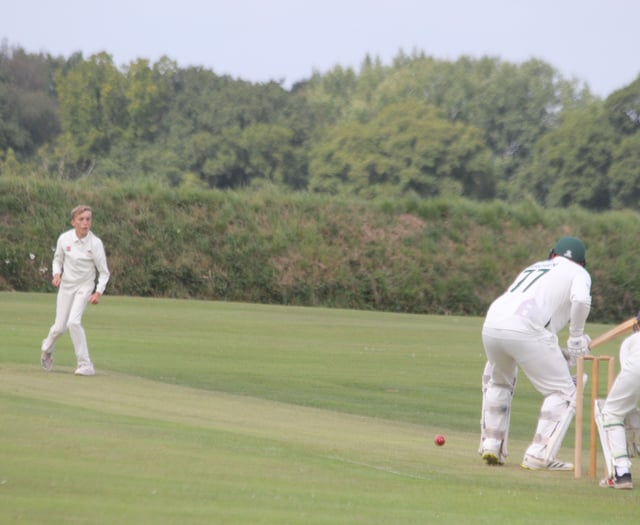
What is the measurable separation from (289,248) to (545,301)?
33460mm

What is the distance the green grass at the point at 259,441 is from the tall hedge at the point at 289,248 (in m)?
18.0

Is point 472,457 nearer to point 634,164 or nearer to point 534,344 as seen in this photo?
point 534,344

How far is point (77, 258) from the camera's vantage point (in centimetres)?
1609

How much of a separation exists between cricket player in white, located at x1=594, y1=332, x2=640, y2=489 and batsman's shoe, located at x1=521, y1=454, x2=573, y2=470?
999mm

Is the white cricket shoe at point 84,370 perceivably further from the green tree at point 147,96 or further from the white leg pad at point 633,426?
the green tree at point 147,96

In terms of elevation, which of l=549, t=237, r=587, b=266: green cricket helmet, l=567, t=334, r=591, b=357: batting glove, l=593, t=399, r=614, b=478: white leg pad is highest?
l=549, t=237, r=587, b=266: green cricket helmet

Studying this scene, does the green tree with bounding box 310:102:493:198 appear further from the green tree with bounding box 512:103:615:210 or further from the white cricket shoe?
the white cricket shoe

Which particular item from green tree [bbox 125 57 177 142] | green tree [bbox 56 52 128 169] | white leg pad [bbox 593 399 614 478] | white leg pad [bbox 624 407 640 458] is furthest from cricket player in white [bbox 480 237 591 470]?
green tree [bbox 125 57 177 142]

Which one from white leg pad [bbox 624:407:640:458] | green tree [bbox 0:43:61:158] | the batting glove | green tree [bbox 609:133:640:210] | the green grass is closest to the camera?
the green grass

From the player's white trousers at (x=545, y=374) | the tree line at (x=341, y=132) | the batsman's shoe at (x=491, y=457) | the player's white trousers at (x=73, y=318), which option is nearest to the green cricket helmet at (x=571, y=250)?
the player's white trousers at (x=545, y=374)

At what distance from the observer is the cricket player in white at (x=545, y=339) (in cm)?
1007

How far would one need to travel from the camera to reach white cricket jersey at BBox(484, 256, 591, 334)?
10094 mm

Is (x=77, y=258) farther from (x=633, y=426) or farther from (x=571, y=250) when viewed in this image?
(x=633, y=426)

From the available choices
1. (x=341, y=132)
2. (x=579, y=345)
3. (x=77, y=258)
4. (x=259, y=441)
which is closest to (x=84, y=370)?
(x=77, y=258)
